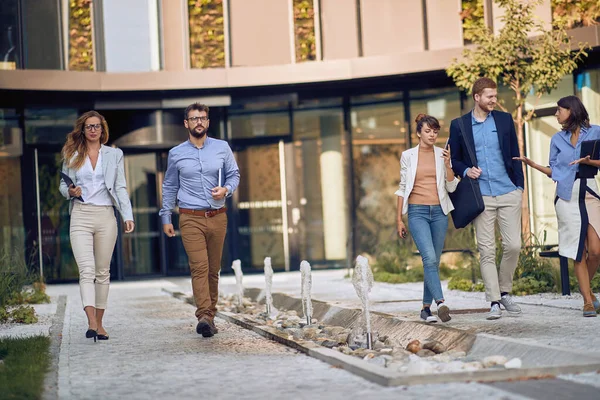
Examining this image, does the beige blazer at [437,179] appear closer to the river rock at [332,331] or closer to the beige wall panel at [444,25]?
the river rock at [332,331]

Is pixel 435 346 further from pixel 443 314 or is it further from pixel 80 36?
pixel 80 36

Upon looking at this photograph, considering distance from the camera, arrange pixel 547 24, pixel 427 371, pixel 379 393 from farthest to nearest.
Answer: pixel 547 24 → pixel 427 371 → pixel 379 393

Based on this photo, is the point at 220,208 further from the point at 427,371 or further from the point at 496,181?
the point at 427,371

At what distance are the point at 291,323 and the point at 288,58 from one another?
12.0 m

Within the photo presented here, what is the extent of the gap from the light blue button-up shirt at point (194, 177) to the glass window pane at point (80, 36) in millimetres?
11946

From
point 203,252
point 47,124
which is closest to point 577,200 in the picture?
point 203,252

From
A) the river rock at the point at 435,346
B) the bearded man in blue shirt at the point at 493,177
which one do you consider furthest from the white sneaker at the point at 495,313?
the river rock at the point at 435,346

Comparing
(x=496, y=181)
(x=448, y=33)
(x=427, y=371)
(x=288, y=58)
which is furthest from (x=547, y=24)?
(x=427, y=371)

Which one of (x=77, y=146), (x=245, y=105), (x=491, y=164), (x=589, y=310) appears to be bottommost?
(x=589, y=310)

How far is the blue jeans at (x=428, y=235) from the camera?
858cm

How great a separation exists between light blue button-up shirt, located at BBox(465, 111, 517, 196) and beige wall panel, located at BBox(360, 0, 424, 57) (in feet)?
37.5

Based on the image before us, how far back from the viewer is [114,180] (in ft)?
29.2

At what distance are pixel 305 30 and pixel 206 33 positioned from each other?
2001mm

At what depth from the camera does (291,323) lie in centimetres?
954
